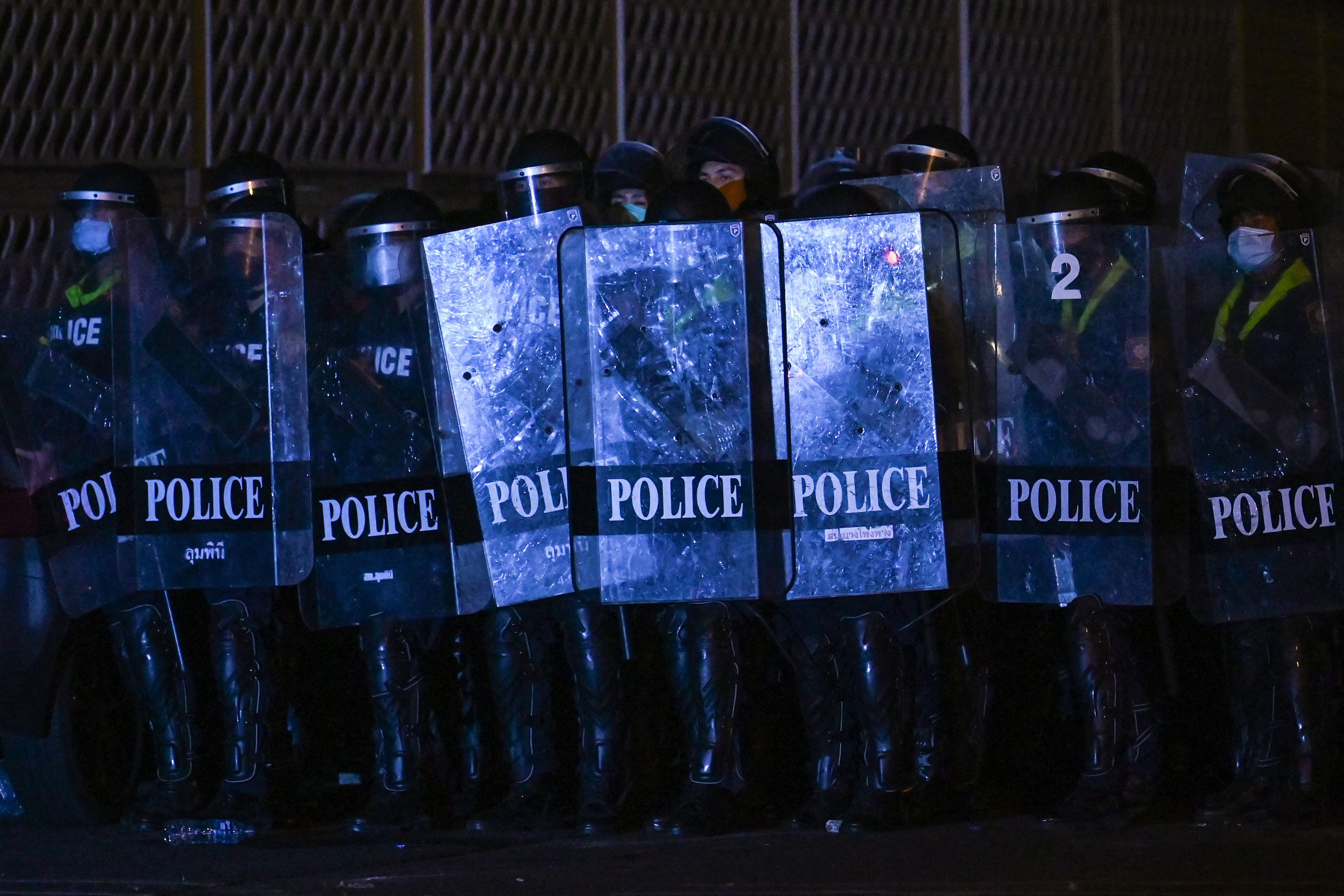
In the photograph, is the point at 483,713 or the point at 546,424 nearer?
the point at 546,424

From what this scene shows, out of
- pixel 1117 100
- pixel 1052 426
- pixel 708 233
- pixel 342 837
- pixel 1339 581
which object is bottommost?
pixel 342 837

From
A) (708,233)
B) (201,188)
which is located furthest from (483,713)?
(201,188)

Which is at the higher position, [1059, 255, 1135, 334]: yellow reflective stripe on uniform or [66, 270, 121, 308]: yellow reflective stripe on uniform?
[66, 270, 121, 308]: yellow reflective stripe on uniform

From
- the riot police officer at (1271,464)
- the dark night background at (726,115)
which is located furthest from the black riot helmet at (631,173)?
the riot police officer at (1271,464)

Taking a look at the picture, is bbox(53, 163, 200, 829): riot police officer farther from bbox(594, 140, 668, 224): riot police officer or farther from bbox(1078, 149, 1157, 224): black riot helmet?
bbox(1078, 149, 1157, 224): black riot helmet

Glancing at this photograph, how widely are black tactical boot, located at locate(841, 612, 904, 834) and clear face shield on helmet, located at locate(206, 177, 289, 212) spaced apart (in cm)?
228

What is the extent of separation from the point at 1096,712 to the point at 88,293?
300cm

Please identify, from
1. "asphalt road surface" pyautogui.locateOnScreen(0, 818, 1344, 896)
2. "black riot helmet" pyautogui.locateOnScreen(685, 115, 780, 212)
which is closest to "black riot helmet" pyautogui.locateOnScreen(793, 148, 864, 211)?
"black riot helmet" pyautogui.locateOnScreen(685, 115, 780, 212)

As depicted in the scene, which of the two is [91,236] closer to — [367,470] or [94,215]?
[94,215]

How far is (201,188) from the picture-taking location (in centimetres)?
789

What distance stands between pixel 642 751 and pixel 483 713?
496mm

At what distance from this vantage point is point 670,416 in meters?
4.92

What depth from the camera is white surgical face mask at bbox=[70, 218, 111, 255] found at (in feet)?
17.6

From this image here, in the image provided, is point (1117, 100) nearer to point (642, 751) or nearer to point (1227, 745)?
point (1227, 745)
